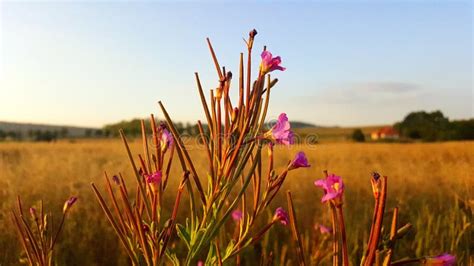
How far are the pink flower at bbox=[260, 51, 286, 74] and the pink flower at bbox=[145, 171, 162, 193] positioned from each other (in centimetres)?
28

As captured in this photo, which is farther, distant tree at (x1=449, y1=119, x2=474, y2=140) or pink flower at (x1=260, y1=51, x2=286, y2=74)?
distant tree at (x1=449, y1=119, x2=474, y2=140)

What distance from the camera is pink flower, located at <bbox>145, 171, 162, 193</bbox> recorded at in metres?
0.84

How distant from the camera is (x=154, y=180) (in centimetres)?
85

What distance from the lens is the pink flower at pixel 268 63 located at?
2.76 feet

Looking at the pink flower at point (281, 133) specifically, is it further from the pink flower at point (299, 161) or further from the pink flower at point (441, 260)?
the pink flower at point (441, 260)

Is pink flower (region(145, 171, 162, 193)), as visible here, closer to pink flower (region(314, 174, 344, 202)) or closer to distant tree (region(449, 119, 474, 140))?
pink flower (region(314, 174, 344, 202))

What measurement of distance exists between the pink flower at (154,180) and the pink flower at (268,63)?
28cm

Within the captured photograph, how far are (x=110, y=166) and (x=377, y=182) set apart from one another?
23.1 feet

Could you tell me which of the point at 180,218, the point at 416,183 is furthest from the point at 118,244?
the point at 416,183

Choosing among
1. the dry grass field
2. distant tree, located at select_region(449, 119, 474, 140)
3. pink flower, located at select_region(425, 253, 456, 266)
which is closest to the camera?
pink flower, located at select_region(425, 253, 456, 266)

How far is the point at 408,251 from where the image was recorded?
3.00 m

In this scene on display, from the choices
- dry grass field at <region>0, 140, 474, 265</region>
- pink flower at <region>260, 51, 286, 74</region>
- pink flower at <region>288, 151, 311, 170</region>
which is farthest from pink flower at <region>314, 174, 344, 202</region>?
dry grass field at <region>0, 140, 474, 265</region>

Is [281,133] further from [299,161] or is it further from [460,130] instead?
[460,130]

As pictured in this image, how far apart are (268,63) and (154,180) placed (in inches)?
12.2
